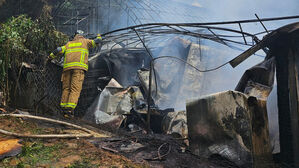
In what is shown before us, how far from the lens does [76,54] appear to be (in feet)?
19.8

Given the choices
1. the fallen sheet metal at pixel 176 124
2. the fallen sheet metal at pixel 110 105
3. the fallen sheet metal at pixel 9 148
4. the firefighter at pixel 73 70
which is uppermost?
the firefighter at pixel 73 70

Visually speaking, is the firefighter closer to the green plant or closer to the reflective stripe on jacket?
the reflective stripe on jacket

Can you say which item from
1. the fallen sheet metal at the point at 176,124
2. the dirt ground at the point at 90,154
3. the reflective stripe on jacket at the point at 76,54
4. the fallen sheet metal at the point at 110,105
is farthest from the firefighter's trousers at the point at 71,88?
the fallen sheet metal at the point at 176,124

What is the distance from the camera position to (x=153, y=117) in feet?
21.9

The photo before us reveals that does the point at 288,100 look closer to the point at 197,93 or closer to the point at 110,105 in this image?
the point at 110,105

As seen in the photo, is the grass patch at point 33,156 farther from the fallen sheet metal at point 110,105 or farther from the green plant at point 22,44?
the green plant at point 22,44

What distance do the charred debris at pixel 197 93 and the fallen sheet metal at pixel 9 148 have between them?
232cm

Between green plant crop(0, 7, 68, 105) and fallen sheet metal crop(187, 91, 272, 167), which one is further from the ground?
green plant crop(0, 7, 68, 105)

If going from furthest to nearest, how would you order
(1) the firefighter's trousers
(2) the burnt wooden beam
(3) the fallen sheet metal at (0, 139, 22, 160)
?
(1) the firefighter's trousers < (2) the burnt wooden beam < (3) the fallen sheet metal at (0, 139, 22, 160)

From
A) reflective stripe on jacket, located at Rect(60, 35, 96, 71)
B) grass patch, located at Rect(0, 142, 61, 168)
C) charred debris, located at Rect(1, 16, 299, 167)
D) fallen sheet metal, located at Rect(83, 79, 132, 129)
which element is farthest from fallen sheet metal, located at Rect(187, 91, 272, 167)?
reflective stripe on jacket, located at Rect(60, 35, 96, 71)

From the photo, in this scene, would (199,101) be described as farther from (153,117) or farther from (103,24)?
(103,24)

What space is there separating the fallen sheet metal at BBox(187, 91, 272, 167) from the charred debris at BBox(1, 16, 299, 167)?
0.04 ft

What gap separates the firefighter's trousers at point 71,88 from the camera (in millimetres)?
5840

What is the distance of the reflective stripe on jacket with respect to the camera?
5.99 m
